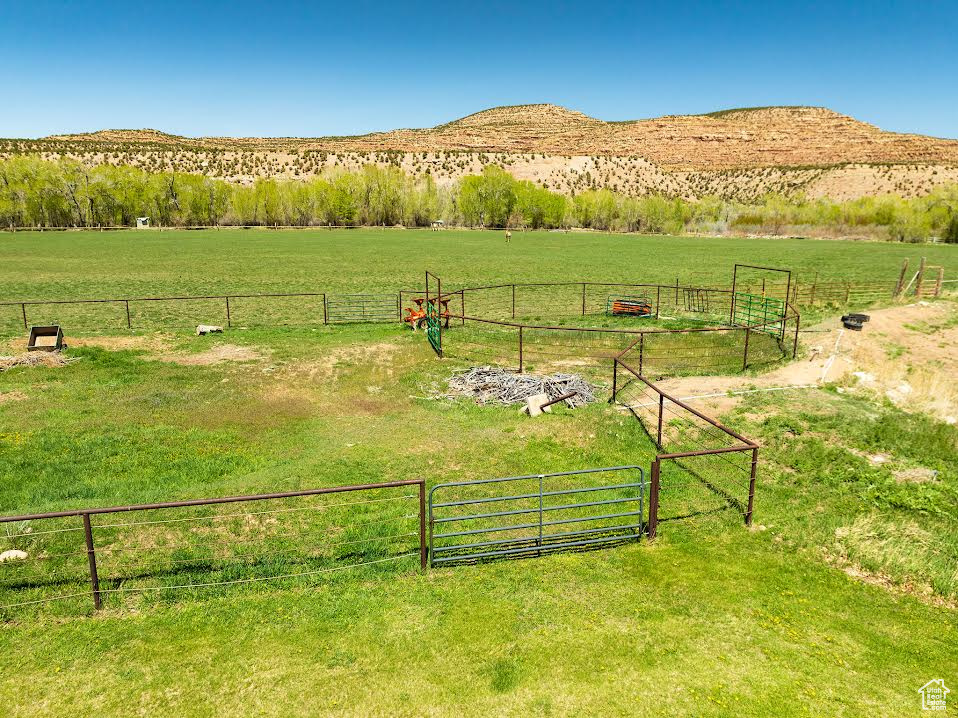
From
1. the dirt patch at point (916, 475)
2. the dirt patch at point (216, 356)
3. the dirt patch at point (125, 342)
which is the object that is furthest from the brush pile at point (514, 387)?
the dirt patch at point (125, 342)

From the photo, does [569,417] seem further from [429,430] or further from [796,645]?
[796,645]

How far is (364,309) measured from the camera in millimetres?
27469

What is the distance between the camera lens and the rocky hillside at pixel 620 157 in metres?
132

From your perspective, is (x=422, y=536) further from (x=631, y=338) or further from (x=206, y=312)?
(x=206, y=312)

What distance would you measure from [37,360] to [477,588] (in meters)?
16.8

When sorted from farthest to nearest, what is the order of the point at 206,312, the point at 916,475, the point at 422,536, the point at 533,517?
the point at 206,312 → the point at 916,475 → the point at 533,517 → the point at 422,536

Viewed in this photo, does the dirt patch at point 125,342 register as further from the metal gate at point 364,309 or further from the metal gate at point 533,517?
the metal gate at point 533,517

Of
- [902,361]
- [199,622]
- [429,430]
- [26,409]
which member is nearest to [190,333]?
[26,409]

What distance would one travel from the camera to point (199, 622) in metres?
6.95

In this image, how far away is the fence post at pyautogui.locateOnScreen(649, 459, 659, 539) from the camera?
847 cm

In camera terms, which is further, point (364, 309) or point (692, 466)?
point (364, 309)

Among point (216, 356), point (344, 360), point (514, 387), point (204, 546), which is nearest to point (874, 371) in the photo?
point (514, 387)

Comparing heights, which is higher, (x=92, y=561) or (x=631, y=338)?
(x=92, y=561)

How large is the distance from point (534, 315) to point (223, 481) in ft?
59.6
